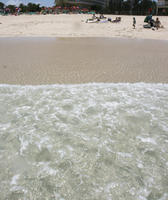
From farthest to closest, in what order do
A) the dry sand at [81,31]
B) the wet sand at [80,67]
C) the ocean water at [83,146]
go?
the dry sand at [81,31], the wet sand at [80,67], the ocean water at [83,146]

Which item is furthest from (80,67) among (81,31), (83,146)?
(81,31)

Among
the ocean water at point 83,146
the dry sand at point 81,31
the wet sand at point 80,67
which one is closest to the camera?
the ocean water at point 83,146

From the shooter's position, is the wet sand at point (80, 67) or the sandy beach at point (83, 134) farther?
the wet sand at point (80, 67)

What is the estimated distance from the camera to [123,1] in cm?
6244

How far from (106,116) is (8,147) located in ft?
6.09

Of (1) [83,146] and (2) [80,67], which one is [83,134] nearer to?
(1) [83,146]

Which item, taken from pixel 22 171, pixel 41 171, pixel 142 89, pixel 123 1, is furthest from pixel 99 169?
pixel 123 1

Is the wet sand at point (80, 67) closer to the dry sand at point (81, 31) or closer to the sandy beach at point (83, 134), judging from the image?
the sandy beach at point (83, 134)

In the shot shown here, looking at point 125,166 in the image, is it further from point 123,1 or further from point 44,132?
point 123,1

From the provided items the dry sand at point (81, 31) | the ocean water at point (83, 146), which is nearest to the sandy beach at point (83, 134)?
the ocean water at point (83, 146)

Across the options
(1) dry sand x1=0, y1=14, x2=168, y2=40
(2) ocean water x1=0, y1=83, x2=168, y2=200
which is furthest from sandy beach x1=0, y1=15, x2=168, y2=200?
(1) dry sand x1=0, y1=14, x2=168, y2=40

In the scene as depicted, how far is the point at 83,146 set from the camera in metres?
2.86

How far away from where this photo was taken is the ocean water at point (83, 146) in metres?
2.16

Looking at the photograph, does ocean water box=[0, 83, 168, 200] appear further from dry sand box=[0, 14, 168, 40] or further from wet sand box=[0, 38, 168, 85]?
dry sand box=[0, 14, 168, 40]
